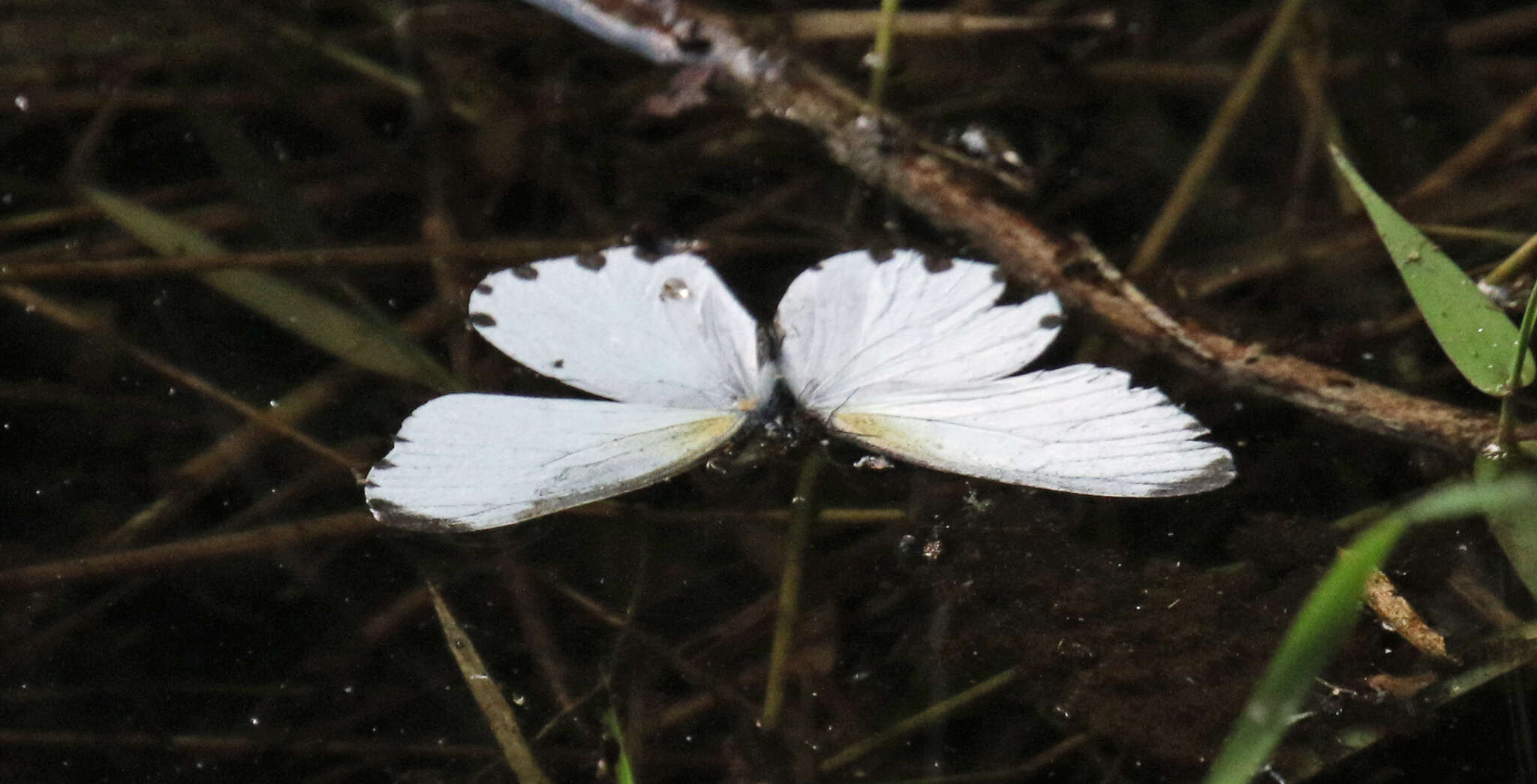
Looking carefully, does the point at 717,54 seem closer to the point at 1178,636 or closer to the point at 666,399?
the point at 666,399

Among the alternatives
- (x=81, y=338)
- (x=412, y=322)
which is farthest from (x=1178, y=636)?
(x=81, y=338)

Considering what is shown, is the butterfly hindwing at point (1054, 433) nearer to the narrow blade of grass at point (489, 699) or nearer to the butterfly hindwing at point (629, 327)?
the butterfly hindwing at point (629, 327)

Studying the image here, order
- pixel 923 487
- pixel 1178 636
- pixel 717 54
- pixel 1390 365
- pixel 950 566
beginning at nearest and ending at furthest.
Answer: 1. pixel 1178 636
2. pixel 950 566
3. pixel 923 487
4. pixel 1390 365
5. pixel 717 54

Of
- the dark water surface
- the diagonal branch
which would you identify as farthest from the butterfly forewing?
the diagonal branch

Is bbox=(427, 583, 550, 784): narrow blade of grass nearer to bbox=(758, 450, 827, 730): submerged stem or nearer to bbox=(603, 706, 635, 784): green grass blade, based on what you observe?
bbox=(603, 706, 635, 784): green grass blade

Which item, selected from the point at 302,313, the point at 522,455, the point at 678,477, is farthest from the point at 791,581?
the point at 302,313

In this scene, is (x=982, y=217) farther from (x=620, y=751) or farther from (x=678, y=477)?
(x=620, y=751)
